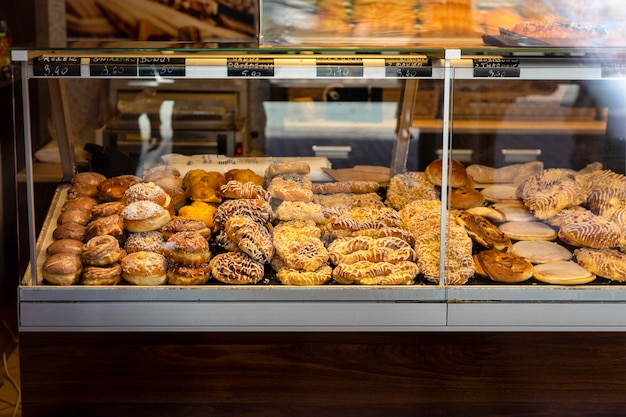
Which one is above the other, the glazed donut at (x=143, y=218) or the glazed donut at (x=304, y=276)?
the glazed donut at (x=143, y=218)

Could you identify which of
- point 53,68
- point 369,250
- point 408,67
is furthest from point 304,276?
point 53,68

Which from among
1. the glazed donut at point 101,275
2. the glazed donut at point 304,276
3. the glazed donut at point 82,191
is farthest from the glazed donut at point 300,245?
the glazed donut at point 82,191

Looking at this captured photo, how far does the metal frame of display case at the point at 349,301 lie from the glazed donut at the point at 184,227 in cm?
28

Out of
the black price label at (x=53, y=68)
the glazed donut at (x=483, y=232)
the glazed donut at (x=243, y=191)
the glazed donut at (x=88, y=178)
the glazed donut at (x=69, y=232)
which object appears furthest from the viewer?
the glazed donut at (x=88, y=178)

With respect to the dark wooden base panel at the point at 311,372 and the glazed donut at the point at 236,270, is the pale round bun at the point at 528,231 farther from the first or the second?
the glazed donut at the point at 236,270

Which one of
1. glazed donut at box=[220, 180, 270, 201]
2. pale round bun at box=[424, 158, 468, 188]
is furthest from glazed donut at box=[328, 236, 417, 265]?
pale round bun at box=[424, 158, 468, 188]

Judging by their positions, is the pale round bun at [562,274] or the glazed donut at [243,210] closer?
the pale round bun at [562,274]

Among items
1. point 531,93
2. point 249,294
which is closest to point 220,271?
point 249,294

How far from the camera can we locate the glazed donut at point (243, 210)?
9.29 feet

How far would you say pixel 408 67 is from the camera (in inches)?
97.1

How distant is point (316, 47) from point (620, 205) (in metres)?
1.30

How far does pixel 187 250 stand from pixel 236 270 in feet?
0.56

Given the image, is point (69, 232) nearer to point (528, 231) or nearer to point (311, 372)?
point (311, 372)

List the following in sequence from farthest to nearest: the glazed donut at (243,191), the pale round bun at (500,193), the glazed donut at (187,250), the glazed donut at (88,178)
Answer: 1. the pale round bun at (500,193)
2. the glazed donut at (88,178)
3. the glazed donut at (243,191)
4. the glazed donut at (187,250)
